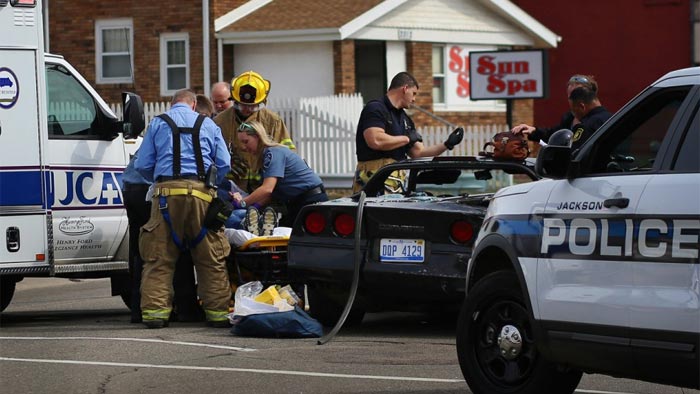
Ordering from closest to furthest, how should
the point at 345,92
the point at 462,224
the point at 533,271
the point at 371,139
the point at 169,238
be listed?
the point at 533,271, the point at 462,224, the point at 169,238, the point at 371,139, the point at 345,92

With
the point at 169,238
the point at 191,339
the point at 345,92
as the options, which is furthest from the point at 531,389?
the point at 345,92

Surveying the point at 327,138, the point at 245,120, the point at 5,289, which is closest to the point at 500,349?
the point at 245,120

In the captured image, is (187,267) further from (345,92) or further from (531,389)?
(345,92)

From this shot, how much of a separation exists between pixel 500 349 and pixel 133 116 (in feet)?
18.7

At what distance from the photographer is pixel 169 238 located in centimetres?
1168

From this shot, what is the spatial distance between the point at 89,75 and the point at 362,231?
2346cm

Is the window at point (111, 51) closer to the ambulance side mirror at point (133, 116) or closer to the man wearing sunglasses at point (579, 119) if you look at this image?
the ambulance side mirror at point (133, 116)

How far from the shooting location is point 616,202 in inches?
263

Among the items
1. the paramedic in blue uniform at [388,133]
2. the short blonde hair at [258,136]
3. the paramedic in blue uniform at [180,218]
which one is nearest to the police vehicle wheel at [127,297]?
the paramedic in blue uniform at [180,218]

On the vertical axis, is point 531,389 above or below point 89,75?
below

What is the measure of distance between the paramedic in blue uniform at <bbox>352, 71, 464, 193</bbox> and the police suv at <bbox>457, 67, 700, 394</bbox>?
4.85 m

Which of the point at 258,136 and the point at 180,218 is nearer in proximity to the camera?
the point at 180,218

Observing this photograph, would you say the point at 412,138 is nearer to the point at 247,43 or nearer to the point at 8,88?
the point at 8,88

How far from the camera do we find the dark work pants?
39.8 feet
